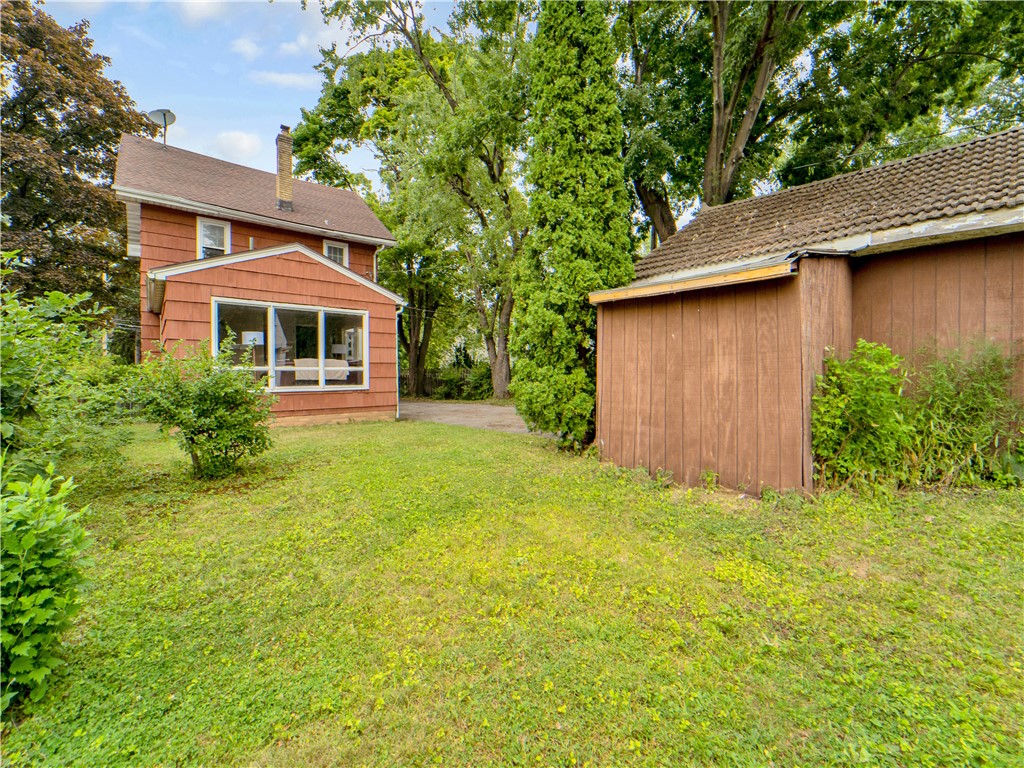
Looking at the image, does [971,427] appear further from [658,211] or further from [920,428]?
[658,211]

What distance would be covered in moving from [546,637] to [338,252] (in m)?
13.9

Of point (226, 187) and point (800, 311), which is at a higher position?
point (226, 187)

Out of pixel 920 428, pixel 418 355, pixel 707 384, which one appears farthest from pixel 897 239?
pixel 418 355

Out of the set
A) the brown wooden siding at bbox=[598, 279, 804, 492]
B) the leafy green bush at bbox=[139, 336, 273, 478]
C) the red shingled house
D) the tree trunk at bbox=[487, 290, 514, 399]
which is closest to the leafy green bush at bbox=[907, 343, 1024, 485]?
the brown wooden siding at bbox=[598, 279, 804, 492]

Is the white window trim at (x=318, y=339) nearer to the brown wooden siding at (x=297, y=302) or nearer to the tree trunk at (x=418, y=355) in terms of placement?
the brown wooden siding at (x=297, y=302)

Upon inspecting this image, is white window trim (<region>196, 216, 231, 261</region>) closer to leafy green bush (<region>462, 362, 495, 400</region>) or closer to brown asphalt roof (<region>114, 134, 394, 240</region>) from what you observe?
brown asphalt roof (<region>114, 134, 394, 240</region>)

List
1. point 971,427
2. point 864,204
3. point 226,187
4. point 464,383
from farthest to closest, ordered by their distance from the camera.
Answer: point 464,383, point 226,187, point 864,204, point 971,427

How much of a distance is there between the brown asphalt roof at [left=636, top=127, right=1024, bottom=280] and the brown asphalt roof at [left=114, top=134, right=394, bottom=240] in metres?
10.3

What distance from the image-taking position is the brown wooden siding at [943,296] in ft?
13.1

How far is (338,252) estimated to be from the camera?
13.8m

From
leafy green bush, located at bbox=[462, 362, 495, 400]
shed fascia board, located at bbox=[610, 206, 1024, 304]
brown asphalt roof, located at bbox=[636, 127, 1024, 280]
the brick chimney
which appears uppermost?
the brick chimney

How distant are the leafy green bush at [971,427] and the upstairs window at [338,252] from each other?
45.1 ft

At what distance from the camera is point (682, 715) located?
5.70ft

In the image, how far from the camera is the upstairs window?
13577 mm
